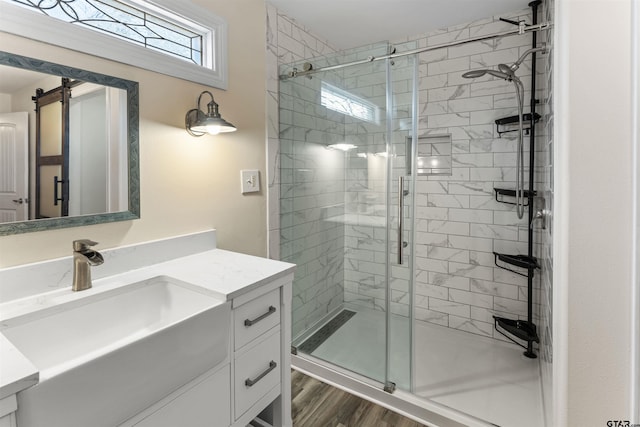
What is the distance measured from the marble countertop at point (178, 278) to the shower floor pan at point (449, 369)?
1048 mm

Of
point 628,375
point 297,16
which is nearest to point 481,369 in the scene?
point 628,375

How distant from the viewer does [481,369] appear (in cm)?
217

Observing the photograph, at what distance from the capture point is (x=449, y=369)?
2156mm

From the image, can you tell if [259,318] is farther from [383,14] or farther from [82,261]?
[383,14]

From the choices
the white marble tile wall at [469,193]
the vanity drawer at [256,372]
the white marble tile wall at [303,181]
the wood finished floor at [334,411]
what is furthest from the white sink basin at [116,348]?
the white marble tile wall at [469,193]

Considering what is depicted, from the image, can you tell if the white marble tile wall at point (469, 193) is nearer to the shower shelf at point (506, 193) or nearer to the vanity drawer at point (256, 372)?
the shower shelf at point (506, 193)

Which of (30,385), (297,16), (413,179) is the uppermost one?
(297,16)

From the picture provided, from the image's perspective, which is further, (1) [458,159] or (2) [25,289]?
(1) [458,159]

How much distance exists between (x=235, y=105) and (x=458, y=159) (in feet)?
6.00

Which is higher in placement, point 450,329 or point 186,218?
point 186,218

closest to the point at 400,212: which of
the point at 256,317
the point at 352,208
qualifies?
the point at 352,208

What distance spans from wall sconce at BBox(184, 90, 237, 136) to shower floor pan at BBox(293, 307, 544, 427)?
155 cm

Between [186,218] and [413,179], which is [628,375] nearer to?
[413,179]

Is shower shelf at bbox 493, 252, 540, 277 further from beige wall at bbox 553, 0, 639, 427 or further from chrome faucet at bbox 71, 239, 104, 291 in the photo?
chrome faucet at bbox 71, 239, 104, 291
